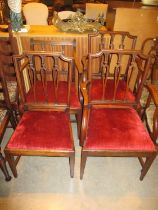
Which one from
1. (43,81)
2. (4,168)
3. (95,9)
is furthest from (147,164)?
(95,9)

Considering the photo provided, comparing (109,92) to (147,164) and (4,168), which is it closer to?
(147,164)

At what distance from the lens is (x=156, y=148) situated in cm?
121

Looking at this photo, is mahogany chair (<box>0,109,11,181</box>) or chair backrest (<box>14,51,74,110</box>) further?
mahogany chair (<box>0,109,11,181</box>)

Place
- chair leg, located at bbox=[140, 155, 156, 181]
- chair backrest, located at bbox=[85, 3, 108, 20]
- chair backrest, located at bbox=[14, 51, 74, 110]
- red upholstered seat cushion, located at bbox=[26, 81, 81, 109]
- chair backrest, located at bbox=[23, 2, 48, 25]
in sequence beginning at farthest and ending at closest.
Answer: chair backrest, located at bbox=[85, 3, 108, 20] → chair backrest, located at bbox=[23, 2, 48, 25] → red upholstered seat cushion, located at bbox=[26, 81, 81, 109] → chair leg, located at bbox=[140, 155, 156, 181] → chair backrest, located at bbox=[14, 51, 74, 110]

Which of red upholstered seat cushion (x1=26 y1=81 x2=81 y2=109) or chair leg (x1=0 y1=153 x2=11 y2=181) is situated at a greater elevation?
red upholstered seat cushion (x1=26 y1=81 x2=81 y2=109)

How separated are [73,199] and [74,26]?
67.9 inches

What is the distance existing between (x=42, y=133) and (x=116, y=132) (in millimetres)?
543

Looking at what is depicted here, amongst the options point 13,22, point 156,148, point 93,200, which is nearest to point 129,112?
point 156,148

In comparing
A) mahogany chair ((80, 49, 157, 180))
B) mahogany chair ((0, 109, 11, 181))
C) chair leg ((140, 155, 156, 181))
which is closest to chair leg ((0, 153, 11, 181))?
mahogany chair ((0, 109, 11, 181))

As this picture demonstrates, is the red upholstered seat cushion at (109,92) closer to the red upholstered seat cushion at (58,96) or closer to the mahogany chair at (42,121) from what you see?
the red upholstered seat cushion at (58,96)

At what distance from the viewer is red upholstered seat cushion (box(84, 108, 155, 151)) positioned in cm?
120

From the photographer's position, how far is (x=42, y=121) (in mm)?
1346

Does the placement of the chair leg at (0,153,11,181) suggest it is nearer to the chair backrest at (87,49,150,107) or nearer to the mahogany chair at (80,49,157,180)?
the mahogany chair at (80,49,157,180)

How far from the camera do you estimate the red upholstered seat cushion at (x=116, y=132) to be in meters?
1.20
